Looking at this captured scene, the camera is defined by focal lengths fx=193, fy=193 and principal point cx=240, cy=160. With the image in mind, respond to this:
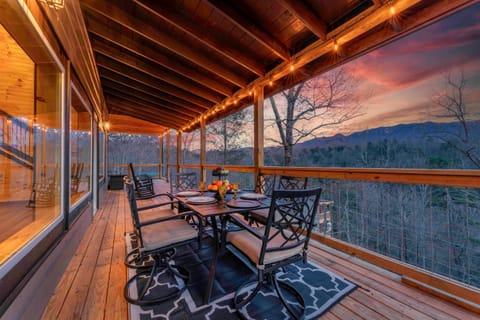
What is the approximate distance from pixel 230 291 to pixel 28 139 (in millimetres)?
2988

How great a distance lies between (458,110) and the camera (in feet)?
7.52

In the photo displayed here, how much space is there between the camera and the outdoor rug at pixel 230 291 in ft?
5.08

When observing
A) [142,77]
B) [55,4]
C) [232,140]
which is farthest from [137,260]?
[232,140]

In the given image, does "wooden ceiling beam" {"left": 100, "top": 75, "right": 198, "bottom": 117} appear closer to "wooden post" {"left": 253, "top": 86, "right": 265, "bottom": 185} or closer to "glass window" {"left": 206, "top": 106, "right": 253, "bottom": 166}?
"glass window" {"left": 206, "top": 106, "right": 253, "bottom": 166}

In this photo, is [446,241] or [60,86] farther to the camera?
[60,86]

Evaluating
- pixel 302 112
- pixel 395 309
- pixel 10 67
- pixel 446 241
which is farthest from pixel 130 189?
pixel 302 112

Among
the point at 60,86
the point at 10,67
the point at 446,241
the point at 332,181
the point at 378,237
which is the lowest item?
the point at 378,237

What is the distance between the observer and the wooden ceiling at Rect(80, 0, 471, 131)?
208 centimetres

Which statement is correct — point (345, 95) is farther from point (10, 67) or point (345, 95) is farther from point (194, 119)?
point (10, 67)

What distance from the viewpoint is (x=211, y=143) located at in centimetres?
920

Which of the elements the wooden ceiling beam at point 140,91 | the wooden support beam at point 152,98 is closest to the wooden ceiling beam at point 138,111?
the wooden support beam at point 152,98

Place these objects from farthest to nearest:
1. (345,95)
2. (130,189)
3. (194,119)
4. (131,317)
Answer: (194,119)
(345,95)
(130,189)
(131,317)

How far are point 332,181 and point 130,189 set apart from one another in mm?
2554

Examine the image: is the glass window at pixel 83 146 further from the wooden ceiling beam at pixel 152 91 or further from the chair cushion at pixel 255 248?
the chair cushion at pixel 255 248
